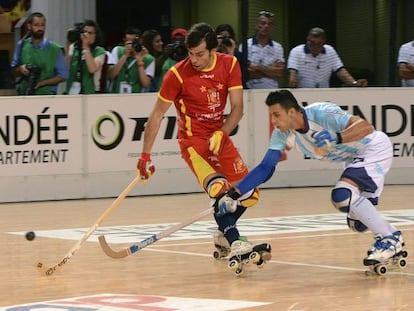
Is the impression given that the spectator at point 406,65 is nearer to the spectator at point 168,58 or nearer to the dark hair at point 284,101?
the spectator at point 168,58

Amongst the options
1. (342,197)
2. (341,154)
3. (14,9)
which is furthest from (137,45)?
(342,197)

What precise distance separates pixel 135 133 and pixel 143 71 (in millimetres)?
885

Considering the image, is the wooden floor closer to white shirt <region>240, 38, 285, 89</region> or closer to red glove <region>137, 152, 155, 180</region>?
red glove <region>137, 152, 155, 180</region>

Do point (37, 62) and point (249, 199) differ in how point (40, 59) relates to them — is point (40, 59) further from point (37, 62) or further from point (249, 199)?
point (249, 199)

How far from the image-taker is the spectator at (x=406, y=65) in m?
17.8

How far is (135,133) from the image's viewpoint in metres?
16.3

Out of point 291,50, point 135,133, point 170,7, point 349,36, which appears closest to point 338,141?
point 135,133

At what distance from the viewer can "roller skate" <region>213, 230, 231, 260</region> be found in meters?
10.6

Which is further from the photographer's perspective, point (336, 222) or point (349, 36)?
point (349, 36)

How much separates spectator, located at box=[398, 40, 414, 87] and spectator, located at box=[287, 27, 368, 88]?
33.9 inches

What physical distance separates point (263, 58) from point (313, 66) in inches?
31.0

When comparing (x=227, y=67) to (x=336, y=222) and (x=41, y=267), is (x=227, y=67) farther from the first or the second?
(x=336, y=222)

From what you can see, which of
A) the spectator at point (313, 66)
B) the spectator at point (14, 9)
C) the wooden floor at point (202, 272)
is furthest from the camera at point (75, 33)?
the spectator at point (14, 9)

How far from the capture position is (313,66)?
1736 cm
